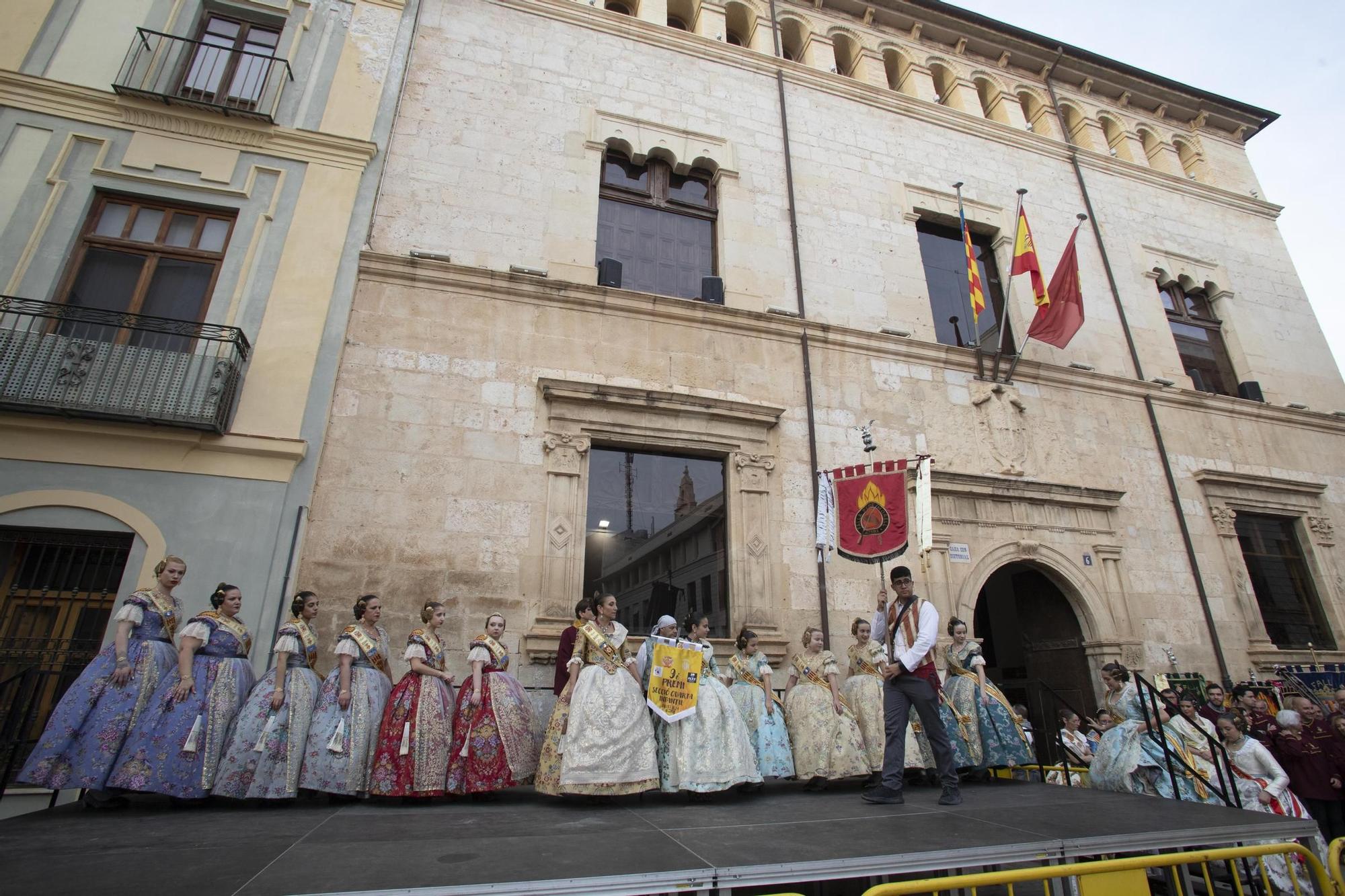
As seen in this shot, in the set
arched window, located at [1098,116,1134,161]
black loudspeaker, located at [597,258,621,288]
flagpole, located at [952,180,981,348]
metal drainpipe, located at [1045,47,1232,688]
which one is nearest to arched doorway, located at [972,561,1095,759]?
metal drainpipe, located at [1045,47,1232,688]

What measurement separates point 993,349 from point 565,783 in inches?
393

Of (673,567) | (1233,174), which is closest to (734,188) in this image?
(673,567)

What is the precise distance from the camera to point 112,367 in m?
7.12

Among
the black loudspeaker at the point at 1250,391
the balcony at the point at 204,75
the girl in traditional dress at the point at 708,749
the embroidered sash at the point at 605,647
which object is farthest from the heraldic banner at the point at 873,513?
the black loudspeaker at the point at 1250,391

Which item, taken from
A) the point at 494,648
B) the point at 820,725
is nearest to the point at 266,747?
the point at 494,648

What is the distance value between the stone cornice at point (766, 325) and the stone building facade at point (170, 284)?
0.97 m

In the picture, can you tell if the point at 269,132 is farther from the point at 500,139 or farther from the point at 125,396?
the point at 125,396

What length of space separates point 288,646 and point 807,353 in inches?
289

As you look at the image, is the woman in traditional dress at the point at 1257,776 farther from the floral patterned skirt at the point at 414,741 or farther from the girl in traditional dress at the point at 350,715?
the girl in traditional dress at the point at 350,715

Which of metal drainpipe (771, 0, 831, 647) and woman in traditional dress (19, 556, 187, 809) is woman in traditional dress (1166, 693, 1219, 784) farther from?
woman in traditional dress (19, 556, 187, 809)

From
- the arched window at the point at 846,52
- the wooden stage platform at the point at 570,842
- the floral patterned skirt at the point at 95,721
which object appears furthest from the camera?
the arched window at the point at 846,52

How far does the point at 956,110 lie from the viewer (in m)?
13.6

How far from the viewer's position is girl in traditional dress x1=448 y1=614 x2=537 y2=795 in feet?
18.4

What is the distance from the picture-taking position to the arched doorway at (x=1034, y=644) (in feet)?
33.1
